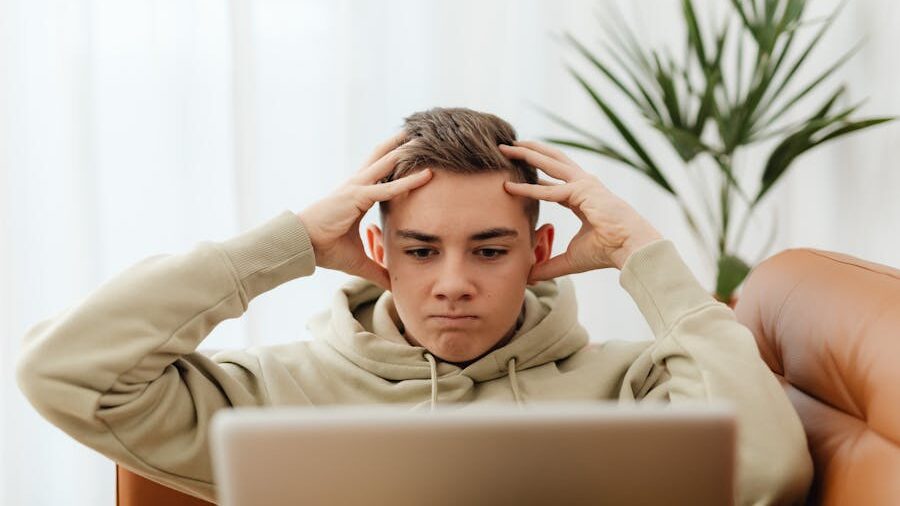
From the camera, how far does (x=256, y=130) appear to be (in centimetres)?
286

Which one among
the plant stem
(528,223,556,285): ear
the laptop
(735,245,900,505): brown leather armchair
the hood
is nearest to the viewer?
the laptop

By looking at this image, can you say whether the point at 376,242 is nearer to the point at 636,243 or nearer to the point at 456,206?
the point at 456,206

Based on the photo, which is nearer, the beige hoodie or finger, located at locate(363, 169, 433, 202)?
the beige hoodie

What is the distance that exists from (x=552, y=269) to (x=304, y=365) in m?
0.43

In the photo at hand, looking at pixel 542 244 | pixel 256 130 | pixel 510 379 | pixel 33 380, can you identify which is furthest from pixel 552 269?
pixel 256 130

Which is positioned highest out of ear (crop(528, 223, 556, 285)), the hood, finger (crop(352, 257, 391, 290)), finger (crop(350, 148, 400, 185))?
finger (crop(350, 148, 400, 185))

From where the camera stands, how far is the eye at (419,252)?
1573mm

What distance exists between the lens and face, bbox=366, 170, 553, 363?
5.06 feet

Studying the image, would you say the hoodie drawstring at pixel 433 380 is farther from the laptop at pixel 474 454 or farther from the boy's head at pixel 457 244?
the laptop at pixel 474 454

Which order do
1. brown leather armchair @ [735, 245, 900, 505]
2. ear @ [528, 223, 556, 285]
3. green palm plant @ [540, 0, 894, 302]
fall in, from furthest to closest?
green palm plant @ [540, 0, 894, 302]
ear @ [528, 223, 556, 285]
brown leather armchair @ [735, 245, 900, 505]

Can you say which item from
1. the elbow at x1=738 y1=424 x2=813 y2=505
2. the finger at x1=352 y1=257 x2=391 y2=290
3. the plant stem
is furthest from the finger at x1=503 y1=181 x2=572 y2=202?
the plant stem

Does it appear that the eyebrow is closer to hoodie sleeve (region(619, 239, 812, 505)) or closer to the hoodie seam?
hoodie sleeve (region(619, 239, 812, 505))

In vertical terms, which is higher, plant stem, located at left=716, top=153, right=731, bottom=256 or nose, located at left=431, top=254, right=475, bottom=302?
nose, located at left=431, top=254, right=475, bottom=302

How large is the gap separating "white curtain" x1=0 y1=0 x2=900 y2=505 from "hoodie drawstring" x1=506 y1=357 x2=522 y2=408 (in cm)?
128
